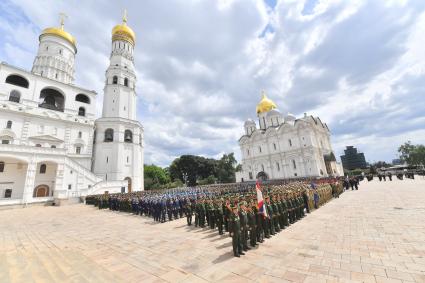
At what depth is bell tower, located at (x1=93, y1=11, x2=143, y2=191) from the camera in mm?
29891

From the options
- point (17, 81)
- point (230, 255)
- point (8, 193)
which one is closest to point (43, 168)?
point (8, 193)

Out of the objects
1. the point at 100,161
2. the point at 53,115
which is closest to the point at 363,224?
the point at 100,161

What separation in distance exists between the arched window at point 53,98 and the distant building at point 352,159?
443 ft

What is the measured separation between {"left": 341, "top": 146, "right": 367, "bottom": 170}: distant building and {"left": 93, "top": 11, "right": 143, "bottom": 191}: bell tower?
124m

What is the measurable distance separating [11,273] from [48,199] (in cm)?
2201

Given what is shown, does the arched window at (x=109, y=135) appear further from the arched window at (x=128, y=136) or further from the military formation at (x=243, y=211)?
the military formation at (x=243, y=211)

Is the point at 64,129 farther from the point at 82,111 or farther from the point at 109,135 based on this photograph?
the point at 109,135

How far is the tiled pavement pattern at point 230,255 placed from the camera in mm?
4312

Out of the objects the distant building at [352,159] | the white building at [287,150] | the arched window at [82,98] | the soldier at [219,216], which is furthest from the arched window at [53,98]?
the distant building at [352,159]

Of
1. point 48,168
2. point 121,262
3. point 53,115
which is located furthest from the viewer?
point 53,115

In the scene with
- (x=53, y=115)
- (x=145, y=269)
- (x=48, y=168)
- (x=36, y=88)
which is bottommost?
(x=145, y=269)

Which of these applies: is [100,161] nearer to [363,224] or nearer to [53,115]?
[53,115]

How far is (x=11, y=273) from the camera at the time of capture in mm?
4879

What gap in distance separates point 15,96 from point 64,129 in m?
6.78
